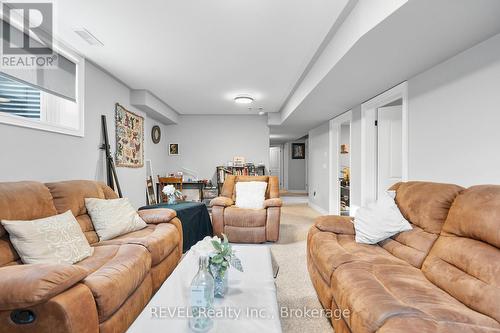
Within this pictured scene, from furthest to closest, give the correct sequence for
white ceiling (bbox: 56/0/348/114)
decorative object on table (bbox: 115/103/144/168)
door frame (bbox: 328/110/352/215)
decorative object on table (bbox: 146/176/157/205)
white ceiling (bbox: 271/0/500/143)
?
door frame (bbox: 328/110/352/215) → decorative object on table (bbox: 146/176/157/205) → decorative object on table (bbox: 115/103/144/168) → white ceiling (bbox: 56/0/348/114) → white ceiling (bbox: 271/0/500/143)

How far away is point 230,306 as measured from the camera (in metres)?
1.35

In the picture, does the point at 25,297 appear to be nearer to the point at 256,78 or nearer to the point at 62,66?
the point at 62,66

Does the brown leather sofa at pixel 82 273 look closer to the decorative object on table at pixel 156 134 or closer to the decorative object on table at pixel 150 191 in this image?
the decorative object on table at pixel 150 191

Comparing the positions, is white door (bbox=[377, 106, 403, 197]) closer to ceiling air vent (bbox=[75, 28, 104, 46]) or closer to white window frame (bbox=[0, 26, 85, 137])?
ceiling air vent (bbox=[75, 28, 104, 46])

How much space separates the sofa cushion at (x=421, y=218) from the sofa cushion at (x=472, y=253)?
0.27ft

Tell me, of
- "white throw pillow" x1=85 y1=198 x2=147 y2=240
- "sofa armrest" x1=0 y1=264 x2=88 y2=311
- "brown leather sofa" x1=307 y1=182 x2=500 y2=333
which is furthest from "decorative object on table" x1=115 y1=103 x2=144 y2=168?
"brown leather sofa" x1=307 y1=182 x2=500 y2=333

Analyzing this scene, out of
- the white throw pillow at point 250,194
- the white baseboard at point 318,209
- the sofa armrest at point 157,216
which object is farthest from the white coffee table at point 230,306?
the white baseboard at point 318,209

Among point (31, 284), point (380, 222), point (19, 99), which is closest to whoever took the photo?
point (31, 284)

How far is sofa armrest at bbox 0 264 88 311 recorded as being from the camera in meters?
1.11

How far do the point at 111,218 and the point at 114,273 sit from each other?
3.20 ft

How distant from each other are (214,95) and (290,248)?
2948mm

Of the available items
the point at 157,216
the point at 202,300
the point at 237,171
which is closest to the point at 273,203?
the point at 157,216

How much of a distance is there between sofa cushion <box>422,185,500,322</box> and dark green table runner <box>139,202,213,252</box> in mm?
2598

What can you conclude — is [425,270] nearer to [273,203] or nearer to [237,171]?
[273,203]
